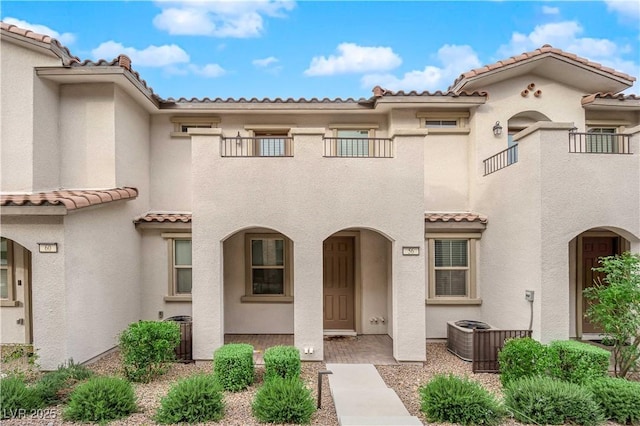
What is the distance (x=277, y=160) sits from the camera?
9.02 m

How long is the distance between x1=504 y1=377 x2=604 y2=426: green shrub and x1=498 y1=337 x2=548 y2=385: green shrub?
787 millimetres

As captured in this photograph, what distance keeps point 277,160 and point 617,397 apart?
8.23m

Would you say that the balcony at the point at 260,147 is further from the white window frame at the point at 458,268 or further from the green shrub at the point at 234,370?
the green shrub at the point at 234,370

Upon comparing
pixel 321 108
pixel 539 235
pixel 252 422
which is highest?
pixel 321 108

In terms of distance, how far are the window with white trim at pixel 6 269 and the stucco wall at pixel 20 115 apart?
1.71 m

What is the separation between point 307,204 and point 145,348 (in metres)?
4.84

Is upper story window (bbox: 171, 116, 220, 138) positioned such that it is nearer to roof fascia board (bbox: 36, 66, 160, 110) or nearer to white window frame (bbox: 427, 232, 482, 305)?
roof fascia board (bbox: 36, 66, 160, 110)

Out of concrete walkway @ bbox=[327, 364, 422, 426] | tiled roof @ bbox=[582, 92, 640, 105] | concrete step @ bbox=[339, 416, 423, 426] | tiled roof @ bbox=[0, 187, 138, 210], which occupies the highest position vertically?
tiled roof @ bbox=[582, 92, 640, 105]

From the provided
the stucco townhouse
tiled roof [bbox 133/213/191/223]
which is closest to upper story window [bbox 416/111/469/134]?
the stucco townhouse

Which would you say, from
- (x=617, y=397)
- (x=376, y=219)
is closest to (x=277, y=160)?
(x=376, y=219)

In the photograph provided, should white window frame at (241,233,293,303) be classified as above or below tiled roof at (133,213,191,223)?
below

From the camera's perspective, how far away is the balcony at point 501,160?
9691 millimetres

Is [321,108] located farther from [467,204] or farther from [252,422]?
[252,422]

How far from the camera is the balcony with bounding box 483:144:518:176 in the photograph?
31.8 ft
